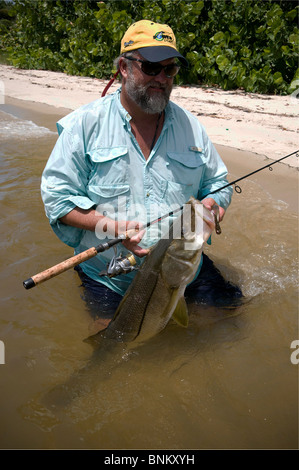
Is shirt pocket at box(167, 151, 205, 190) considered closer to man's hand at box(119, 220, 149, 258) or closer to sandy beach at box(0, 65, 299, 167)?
man's hand at box(119, 220, 149, 258)

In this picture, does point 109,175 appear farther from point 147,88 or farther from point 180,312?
point 180,312

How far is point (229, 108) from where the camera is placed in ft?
33.5

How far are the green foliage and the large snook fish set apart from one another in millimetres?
9607

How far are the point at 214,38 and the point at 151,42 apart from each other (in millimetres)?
10895

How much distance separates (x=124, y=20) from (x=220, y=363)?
15042mm

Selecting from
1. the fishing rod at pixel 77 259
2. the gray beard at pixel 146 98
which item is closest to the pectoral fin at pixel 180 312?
the fishing rod at pixel 77 259

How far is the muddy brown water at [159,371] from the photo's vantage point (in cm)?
278

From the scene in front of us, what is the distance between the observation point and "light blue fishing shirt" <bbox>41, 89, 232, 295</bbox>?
3.02 metres

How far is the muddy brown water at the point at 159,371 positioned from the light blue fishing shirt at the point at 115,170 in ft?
2.98

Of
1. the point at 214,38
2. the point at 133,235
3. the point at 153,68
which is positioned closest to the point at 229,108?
the point at 214,38

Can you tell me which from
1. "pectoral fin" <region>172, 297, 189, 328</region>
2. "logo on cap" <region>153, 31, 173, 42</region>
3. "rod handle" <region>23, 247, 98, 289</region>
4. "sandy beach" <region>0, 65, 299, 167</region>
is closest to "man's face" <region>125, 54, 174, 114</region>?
"logo on cap" <region>153, 31, 173, 42</region>

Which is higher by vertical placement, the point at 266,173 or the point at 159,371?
the point at 266,173
